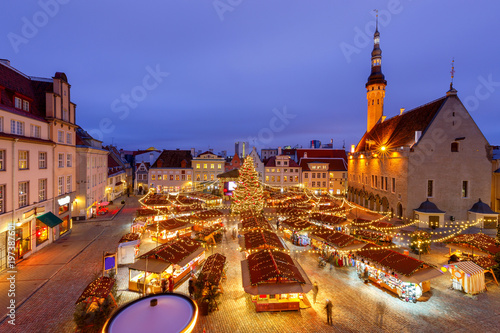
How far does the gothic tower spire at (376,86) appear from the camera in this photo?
50906 mm

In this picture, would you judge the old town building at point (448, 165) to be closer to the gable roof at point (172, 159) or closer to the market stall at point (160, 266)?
the market stall at point (160, 266)

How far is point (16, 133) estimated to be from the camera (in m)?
19.5

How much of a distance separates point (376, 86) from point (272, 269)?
164 ft

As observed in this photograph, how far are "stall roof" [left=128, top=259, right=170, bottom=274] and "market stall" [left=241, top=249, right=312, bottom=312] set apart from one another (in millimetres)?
4817

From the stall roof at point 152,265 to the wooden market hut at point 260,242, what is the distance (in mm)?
5864

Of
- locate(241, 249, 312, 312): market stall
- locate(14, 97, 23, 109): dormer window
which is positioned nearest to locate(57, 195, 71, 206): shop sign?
locate(14, 97, 23, 109): dormer window

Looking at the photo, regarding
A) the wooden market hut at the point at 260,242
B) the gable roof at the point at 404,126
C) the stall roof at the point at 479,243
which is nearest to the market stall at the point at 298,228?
the wooden market hut at the point at 260,242

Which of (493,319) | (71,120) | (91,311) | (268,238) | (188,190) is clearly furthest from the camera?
(188,190)

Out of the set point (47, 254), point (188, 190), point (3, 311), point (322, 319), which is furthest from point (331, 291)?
point (188, 190)

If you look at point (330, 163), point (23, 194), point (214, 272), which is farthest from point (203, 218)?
point (330, 163)

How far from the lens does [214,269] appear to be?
1526cm

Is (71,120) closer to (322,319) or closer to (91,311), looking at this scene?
(91,311)

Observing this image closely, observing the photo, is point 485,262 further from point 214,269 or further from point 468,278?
point 214,269

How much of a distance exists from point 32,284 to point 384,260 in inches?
857
